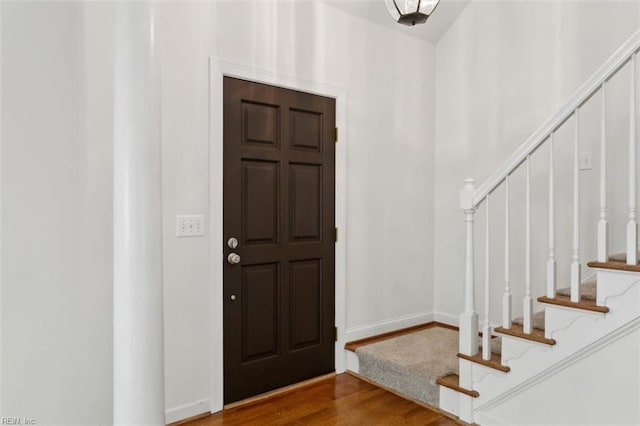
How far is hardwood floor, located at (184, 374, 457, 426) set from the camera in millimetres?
A: 2426

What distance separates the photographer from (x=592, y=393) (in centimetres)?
195

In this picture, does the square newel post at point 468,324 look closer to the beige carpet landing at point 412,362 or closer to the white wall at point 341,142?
the beige carpet landing at point 412,362

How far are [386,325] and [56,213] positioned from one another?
2474 mm

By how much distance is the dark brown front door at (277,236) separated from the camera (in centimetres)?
264

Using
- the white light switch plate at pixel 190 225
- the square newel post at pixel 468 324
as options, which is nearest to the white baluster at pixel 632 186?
the square newel post at pixel 468 324

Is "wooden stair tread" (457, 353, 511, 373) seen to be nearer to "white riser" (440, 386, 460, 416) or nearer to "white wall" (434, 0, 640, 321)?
"white riser" (440, 386, 460, 416)

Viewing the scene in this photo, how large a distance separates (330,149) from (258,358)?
1531 mm

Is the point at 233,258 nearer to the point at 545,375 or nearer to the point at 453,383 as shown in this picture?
the point at 453,383

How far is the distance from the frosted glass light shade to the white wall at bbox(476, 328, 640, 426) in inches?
66.4

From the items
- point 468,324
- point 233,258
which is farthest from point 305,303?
point 468,324

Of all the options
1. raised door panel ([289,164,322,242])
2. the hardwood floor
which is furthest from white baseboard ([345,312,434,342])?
raised door panel ([289,164,322,242])

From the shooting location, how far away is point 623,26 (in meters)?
2.82

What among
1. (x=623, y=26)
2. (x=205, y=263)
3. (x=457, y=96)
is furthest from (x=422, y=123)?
(x=205, y=263)

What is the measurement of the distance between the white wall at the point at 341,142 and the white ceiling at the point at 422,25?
0.23ft
